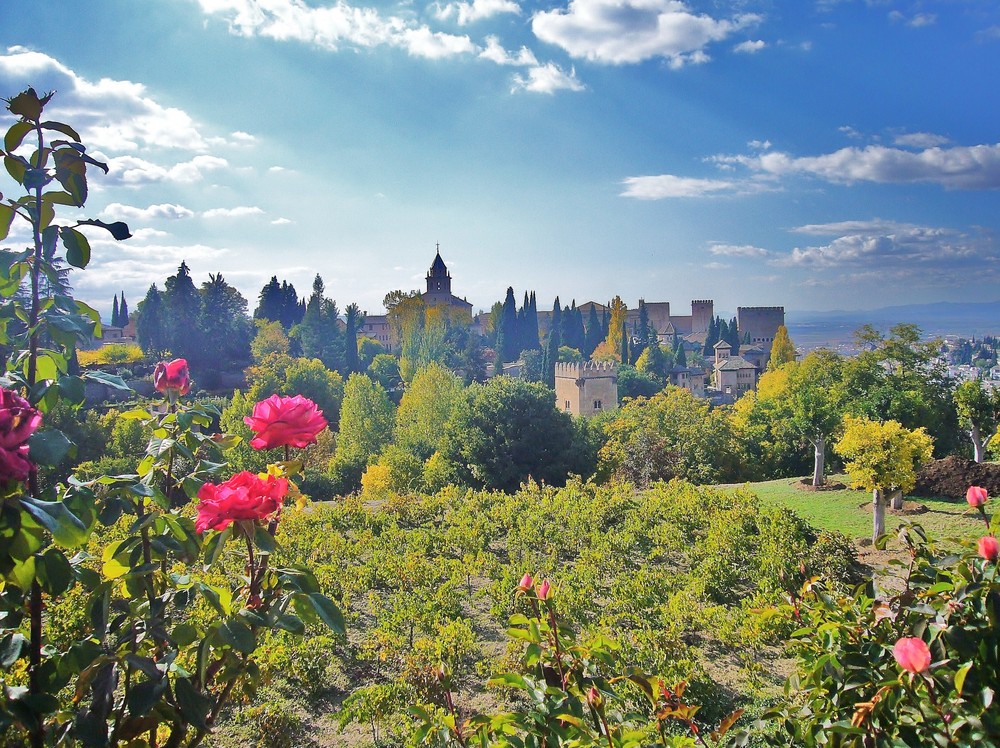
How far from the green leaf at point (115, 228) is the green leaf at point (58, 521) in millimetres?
592

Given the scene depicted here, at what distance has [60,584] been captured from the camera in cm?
106

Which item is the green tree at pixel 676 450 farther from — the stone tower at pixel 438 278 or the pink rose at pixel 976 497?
the stone tower at pixel 438 278

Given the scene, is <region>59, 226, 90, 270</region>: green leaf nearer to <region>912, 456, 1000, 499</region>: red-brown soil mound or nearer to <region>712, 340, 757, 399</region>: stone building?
<region>912, 456, 1000, 499</region>: red-brown soil mound

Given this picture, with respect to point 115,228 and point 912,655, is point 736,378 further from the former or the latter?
point 115,228

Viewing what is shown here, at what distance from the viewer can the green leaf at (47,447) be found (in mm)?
1083

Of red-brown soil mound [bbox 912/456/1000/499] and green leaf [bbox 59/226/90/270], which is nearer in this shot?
green leaf [bbox 59/226/90/270]

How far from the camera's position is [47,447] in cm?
109

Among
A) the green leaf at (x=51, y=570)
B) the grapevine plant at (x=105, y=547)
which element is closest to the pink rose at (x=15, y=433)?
the grapevine plant at (x=105, y=547)

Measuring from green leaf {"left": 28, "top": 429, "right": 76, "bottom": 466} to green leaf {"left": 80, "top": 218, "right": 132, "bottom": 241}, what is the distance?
→ 45 cm

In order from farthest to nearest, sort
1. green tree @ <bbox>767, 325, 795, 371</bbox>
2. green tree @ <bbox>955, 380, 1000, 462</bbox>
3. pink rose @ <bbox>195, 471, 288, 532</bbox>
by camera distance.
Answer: green tree @ <bbox>767, 325, 795, 371</bbox> < green tree @ <bbox>955, 380, 1000, 462</bbox> < pink rose @ <bbox>195, 471, 288, 532</bbox>

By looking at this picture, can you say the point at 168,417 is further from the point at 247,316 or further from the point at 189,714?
the point at 247,316

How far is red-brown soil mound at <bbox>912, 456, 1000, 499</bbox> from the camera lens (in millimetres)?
12359

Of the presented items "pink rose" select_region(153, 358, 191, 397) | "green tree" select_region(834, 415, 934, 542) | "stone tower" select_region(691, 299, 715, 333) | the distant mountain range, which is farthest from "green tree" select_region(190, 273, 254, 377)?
the distant mountain range

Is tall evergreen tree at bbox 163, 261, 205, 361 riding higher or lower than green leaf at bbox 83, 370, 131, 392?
higher
